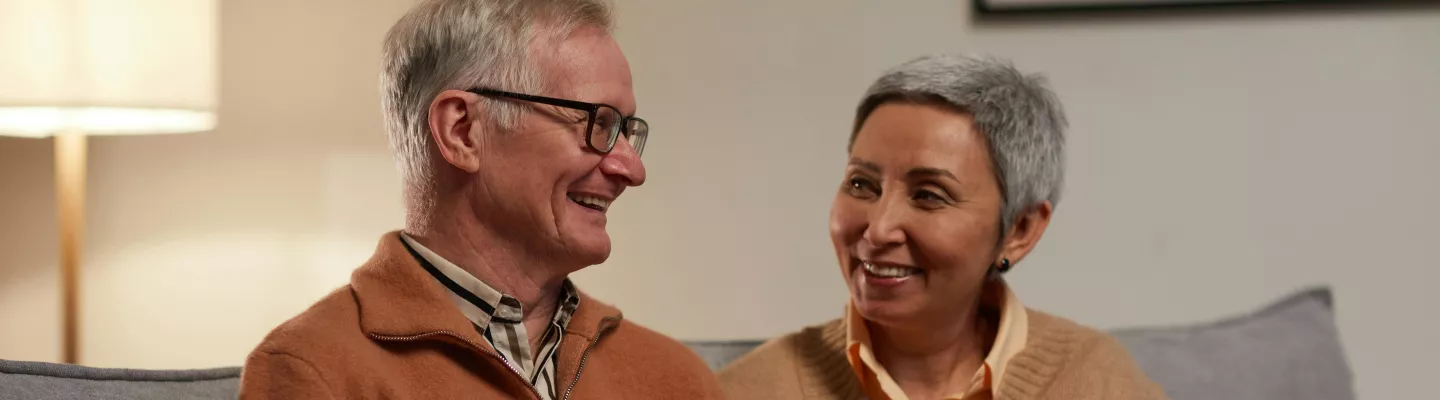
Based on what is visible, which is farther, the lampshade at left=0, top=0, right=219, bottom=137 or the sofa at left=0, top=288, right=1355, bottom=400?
the sofa at left=0, top=288, right=1355, bottom=400

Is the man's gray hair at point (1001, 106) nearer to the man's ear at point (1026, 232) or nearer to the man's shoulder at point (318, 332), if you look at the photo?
the man's ear at point (1026, 232)

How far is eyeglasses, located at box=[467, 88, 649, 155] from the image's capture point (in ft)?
3.43

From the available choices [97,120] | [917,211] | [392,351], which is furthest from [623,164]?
[97,120]

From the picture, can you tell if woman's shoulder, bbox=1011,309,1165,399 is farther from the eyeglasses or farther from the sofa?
the eyeglasses

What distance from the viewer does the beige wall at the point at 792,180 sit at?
85.2 inches

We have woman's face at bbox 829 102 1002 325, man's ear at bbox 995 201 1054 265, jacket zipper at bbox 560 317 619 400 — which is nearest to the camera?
jacket zipper at bbox 560 317 619 400

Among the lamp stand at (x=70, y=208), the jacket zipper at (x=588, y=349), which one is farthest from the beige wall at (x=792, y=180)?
the jacket zipper at (x=588, y=349)

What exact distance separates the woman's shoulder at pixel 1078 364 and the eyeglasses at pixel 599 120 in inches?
30.3

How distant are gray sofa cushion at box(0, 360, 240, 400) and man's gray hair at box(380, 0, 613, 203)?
1.66 ft

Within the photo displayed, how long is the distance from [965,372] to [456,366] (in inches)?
32.7

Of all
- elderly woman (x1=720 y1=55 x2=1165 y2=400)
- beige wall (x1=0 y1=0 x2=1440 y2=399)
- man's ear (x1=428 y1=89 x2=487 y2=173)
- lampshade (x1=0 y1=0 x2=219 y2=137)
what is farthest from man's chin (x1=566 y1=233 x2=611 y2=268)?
beige wall (x1=0 y1=0 x2=1440 y2=399)

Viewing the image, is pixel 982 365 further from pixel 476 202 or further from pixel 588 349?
pixel 476 202

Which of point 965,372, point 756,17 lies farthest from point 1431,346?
point 756,17

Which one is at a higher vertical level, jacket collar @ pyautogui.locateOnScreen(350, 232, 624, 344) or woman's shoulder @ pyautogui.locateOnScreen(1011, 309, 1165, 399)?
jacket collar @ pyautogui.locateOnScreen(350, 232, 624, 344)
